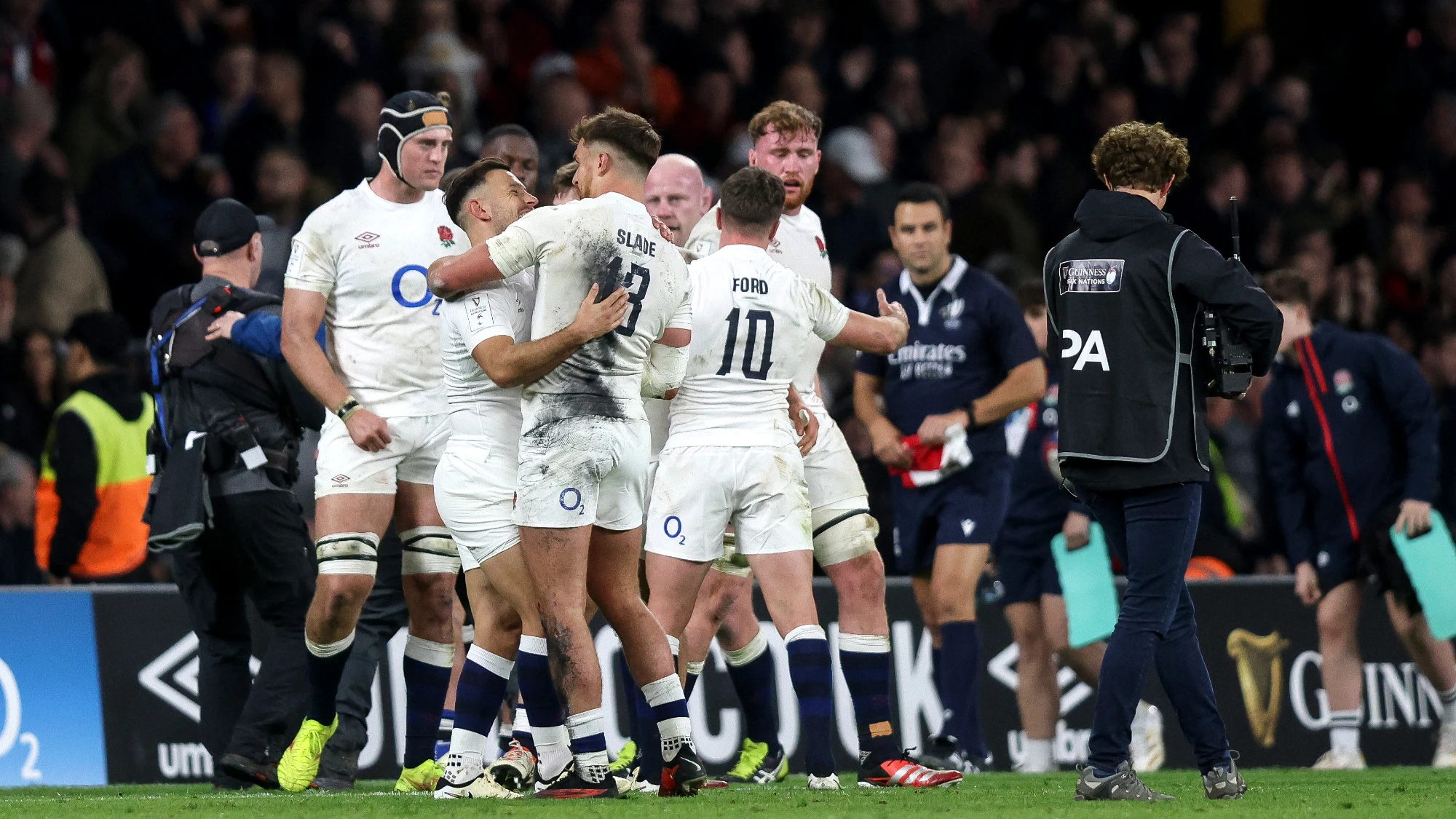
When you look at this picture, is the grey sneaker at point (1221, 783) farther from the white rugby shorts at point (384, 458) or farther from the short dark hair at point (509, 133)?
the short dark hair at point (509, 133)

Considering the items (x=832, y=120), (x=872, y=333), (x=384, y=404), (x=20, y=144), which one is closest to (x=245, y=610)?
(x=384, y=404)

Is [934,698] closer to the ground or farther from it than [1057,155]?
closer to the ground

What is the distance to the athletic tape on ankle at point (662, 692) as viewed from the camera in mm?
6672

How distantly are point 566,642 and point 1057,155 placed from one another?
1066 centimetres

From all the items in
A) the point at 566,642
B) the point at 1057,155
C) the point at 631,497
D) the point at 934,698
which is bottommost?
the point at 934,698

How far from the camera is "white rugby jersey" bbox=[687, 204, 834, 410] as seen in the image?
824cm

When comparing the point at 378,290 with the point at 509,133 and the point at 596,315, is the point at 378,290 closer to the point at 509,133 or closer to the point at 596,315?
the point at 509,133

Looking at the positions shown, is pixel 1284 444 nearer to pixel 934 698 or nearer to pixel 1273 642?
pixel 1273 642

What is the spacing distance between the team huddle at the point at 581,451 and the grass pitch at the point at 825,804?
28 centimetres

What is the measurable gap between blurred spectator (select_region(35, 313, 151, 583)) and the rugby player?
4516mm

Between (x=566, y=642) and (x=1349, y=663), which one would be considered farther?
(x=1349, y=663)

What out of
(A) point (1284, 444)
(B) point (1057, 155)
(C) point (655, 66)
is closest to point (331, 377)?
(A) point (1284, 444)

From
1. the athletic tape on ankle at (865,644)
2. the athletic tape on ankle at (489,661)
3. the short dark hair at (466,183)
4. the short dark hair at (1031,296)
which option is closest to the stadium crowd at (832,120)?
the short dark hair at (1031,296)

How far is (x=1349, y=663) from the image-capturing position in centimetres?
1038
